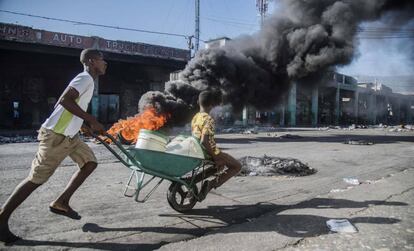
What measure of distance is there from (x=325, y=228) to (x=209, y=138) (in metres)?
1.72

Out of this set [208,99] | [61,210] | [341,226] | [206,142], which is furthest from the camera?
[208,99]

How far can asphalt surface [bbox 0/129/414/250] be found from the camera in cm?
353

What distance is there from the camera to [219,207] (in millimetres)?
4824

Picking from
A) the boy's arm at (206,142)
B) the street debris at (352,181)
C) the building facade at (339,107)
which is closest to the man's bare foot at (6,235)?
the boy's arm at (206,142)

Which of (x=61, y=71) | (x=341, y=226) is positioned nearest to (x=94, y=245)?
(x=341, y=226)

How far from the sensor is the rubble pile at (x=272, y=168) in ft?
24.6

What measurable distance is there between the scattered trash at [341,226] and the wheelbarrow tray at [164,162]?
170 centimetres

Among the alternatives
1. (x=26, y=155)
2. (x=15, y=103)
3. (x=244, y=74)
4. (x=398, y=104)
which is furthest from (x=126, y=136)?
(x=398, y=104)

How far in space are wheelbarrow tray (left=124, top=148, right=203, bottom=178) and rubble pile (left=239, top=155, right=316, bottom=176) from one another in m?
3.27

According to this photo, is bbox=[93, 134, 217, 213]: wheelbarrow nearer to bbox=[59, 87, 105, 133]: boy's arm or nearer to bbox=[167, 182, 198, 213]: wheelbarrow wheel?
bbox=[167, 182, 198, 213]: wheelbarrow wheel

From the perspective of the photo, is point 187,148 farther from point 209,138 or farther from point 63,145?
point 63,145

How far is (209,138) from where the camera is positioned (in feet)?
14.6

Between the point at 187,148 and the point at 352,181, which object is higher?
the point at 187,148

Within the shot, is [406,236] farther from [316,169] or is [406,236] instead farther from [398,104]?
[398,104]
